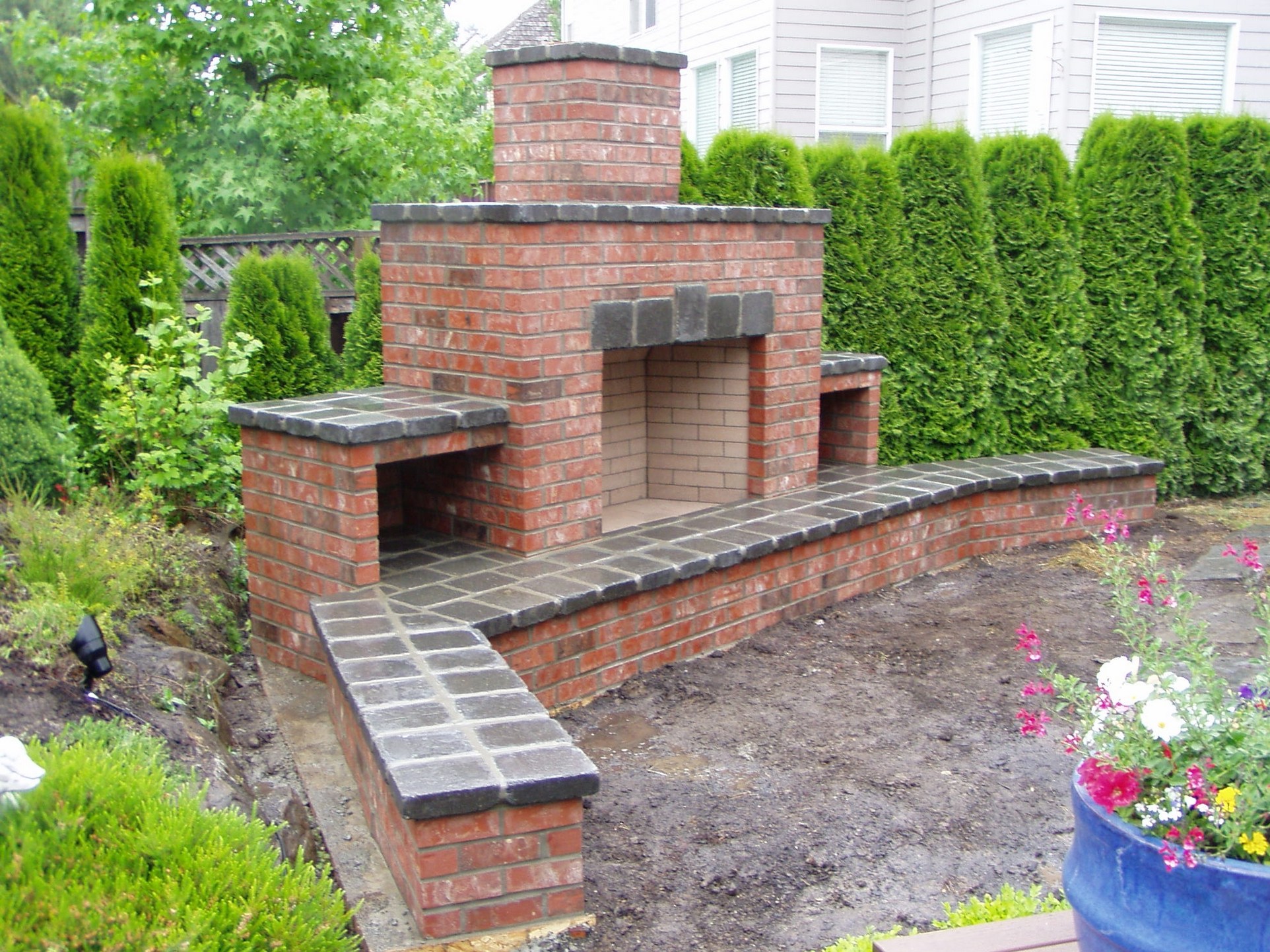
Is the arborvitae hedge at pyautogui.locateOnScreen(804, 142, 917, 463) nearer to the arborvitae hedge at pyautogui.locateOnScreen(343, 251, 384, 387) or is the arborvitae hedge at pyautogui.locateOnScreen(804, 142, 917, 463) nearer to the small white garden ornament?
A: the arborvitae hedge at pyautogui.locateOnScreen(343, 251, 384, 387)

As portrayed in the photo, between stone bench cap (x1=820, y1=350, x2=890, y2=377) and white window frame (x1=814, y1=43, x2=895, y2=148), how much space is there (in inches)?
213

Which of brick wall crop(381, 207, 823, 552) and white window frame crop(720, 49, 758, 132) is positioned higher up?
white window frame crop(720, 49, 758, 132)

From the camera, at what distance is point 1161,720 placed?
200 centimetres

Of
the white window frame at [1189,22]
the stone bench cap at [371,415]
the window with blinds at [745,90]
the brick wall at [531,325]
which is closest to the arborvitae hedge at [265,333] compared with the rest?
the brick wall at [531,325]

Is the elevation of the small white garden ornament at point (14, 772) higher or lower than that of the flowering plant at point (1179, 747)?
lower

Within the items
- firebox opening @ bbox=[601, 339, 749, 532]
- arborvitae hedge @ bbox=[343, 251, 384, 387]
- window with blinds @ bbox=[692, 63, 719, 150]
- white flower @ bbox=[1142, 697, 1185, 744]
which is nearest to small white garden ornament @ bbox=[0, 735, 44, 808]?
white flower @ bbox=[1142, 697, 1185, 744]

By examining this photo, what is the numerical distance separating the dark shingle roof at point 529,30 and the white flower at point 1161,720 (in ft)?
77.3

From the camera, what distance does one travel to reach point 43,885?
7.36 feet

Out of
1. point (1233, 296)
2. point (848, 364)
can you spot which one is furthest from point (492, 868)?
point (1233, 296)

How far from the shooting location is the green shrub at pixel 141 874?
223 centimetres

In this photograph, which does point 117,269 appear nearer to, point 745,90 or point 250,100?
point 250,100

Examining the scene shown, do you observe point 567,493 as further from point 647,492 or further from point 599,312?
point 647,492

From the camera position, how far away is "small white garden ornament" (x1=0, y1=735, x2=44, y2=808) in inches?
94.0

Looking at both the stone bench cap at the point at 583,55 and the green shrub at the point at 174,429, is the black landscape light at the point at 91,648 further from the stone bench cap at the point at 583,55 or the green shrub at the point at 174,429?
the stone bench cap at the point at 583,55
